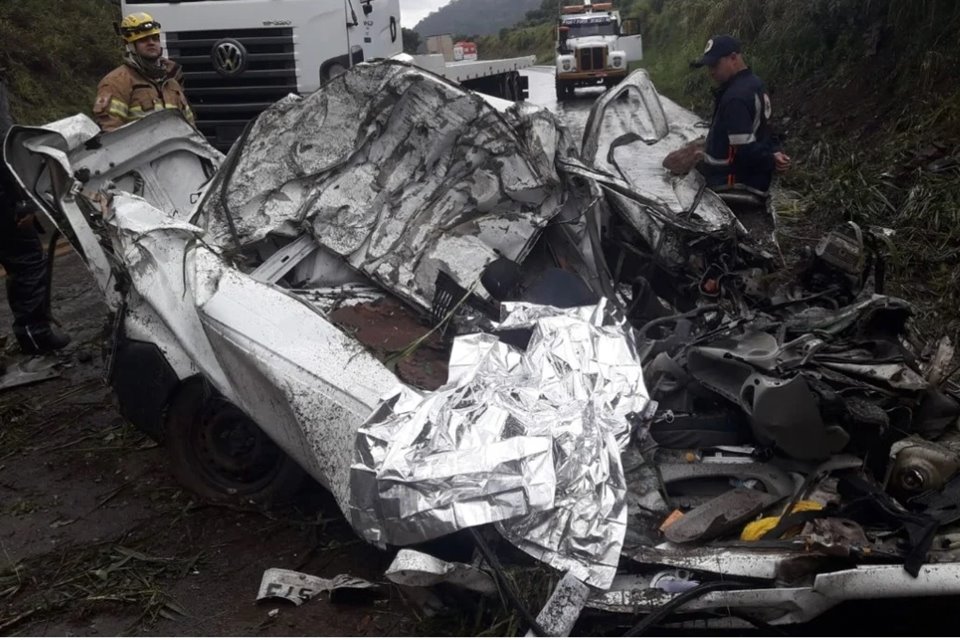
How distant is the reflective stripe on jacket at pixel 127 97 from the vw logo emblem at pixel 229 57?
158cm

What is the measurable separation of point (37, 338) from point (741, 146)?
4346mm

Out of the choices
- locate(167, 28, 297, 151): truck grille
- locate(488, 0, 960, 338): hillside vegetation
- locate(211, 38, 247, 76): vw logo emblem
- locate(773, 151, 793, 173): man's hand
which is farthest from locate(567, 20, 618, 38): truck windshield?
locate(773, 151, 793, 173): man's hand

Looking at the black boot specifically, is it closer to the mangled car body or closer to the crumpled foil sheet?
the mangled car body

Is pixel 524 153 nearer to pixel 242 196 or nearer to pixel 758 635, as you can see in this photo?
pixel 242 196

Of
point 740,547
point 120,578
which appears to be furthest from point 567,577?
point 120,578

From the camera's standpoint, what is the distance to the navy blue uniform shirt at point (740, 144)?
178 inches

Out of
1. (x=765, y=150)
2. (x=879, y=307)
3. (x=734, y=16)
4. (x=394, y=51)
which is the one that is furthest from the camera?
(x=734, y=16)

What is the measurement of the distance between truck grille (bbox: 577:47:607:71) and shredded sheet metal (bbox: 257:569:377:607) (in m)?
17.1

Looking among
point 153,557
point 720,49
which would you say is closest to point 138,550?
point 153,557

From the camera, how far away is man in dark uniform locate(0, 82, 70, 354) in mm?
5055

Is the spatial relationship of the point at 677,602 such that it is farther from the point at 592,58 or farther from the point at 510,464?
the point at 592,58

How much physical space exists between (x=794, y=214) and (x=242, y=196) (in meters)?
4.85

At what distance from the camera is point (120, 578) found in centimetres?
307

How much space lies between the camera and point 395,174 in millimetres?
3752
